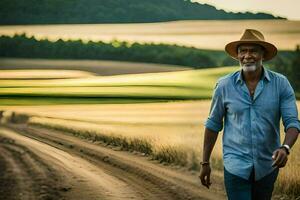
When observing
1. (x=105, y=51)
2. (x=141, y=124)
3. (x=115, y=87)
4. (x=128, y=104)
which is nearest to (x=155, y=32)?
(x=105, y=51)

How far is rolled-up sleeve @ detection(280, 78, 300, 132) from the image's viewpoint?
2762 millimetres

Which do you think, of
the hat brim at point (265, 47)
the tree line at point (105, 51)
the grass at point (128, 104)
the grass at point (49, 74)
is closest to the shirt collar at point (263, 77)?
the hat brim at point (265, 47)

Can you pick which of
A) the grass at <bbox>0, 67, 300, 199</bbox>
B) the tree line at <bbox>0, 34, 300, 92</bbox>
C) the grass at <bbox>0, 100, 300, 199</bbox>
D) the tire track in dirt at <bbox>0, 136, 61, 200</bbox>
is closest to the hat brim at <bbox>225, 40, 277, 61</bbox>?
the tire track in dirt at <bbox>0, 136, 61, 200</bbox>

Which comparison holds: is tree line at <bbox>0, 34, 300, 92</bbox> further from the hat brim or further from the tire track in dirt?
the hat brim

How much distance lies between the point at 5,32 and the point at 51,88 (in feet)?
3.11

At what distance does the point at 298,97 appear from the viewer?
333 inches

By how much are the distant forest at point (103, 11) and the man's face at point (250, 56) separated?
234 inches

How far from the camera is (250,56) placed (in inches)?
116

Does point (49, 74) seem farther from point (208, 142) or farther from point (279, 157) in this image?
point (279, 157)

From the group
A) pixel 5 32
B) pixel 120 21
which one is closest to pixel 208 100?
pixel 120 21

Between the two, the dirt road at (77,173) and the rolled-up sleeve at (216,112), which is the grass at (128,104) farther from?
the rolled-up sleeve at (216,112)

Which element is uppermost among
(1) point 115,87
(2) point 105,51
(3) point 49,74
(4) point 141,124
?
(2) point 105,51

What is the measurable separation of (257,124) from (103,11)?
251 inches

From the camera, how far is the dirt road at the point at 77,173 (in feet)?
19.9
